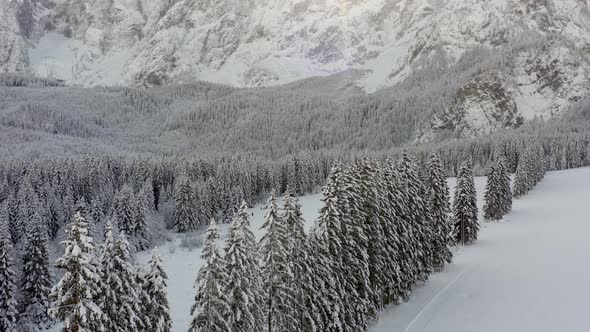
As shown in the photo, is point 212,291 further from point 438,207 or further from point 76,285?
point 438,207

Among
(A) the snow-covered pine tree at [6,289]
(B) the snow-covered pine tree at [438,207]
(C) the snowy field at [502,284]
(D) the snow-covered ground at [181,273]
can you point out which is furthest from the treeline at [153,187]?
(A) the snow-covered pine tree at [6,289]

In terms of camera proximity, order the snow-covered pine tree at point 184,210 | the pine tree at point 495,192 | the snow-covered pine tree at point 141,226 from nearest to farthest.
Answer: the snow-covered pine tree at point 141,226, the pine tree at point 495,192, the snow-covered pine tree at point 184,210

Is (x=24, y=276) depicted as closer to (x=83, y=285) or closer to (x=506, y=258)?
(x=83, y=285)

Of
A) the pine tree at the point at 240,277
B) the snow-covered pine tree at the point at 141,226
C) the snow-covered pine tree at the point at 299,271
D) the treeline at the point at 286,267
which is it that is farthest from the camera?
the snow-covered pine tree at the point at 141,226

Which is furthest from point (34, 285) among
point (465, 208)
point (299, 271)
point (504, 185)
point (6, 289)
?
point (504, 185)

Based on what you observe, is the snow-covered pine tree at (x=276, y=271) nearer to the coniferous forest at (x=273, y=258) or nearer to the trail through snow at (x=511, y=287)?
the coniferous forest at (x=273, y=258)

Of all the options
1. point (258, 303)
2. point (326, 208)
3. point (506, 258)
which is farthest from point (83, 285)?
point (506, 258)
